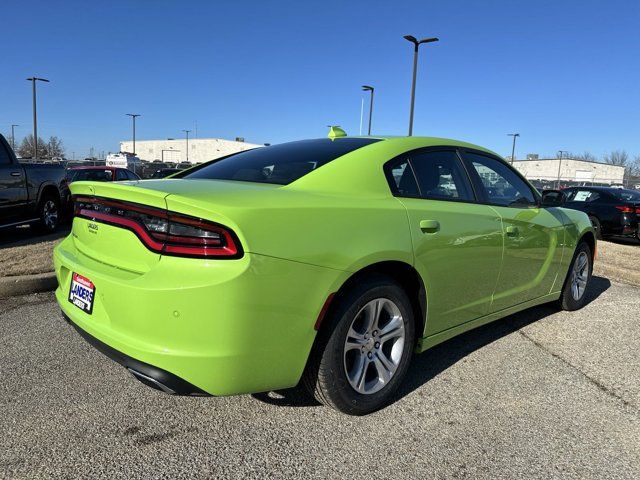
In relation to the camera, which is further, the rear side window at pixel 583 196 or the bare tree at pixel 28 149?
the bare tree at pixel 28 149

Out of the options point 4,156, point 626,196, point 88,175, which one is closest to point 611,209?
point 626,196

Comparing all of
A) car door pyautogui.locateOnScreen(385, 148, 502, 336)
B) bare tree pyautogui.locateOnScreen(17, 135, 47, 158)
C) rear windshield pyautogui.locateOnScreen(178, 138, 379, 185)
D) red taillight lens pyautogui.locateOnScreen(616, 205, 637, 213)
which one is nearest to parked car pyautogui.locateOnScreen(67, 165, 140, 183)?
rear windshield pyautogui.locateOnScreen(178, 138, 379, 185)

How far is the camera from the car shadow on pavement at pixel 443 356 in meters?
2.90

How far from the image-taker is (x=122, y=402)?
2.77m

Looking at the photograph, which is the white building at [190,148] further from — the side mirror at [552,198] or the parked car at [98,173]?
the side mirror at [552,198]

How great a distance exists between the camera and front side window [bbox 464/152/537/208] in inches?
145

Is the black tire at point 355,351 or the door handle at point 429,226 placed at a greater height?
the door handle at point 429,226

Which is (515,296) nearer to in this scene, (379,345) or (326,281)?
(379,345)

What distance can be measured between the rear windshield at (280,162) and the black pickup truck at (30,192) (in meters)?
5.45

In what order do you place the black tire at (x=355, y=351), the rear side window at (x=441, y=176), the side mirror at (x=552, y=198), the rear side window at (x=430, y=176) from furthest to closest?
→ the side mirror at (x=552, y=198), the rear side window at (x=441, y=176), the rear side window at (x=430, y=176), the black tire at (x=355, y=351)

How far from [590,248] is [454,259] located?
296 centimetres

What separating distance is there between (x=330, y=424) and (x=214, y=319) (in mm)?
994

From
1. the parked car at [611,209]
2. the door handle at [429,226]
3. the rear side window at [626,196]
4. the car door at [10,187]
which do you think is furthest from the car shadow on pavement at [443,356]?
the rear side window at [626,196]

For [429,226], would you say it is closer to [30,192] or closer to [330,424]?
[330,424]
